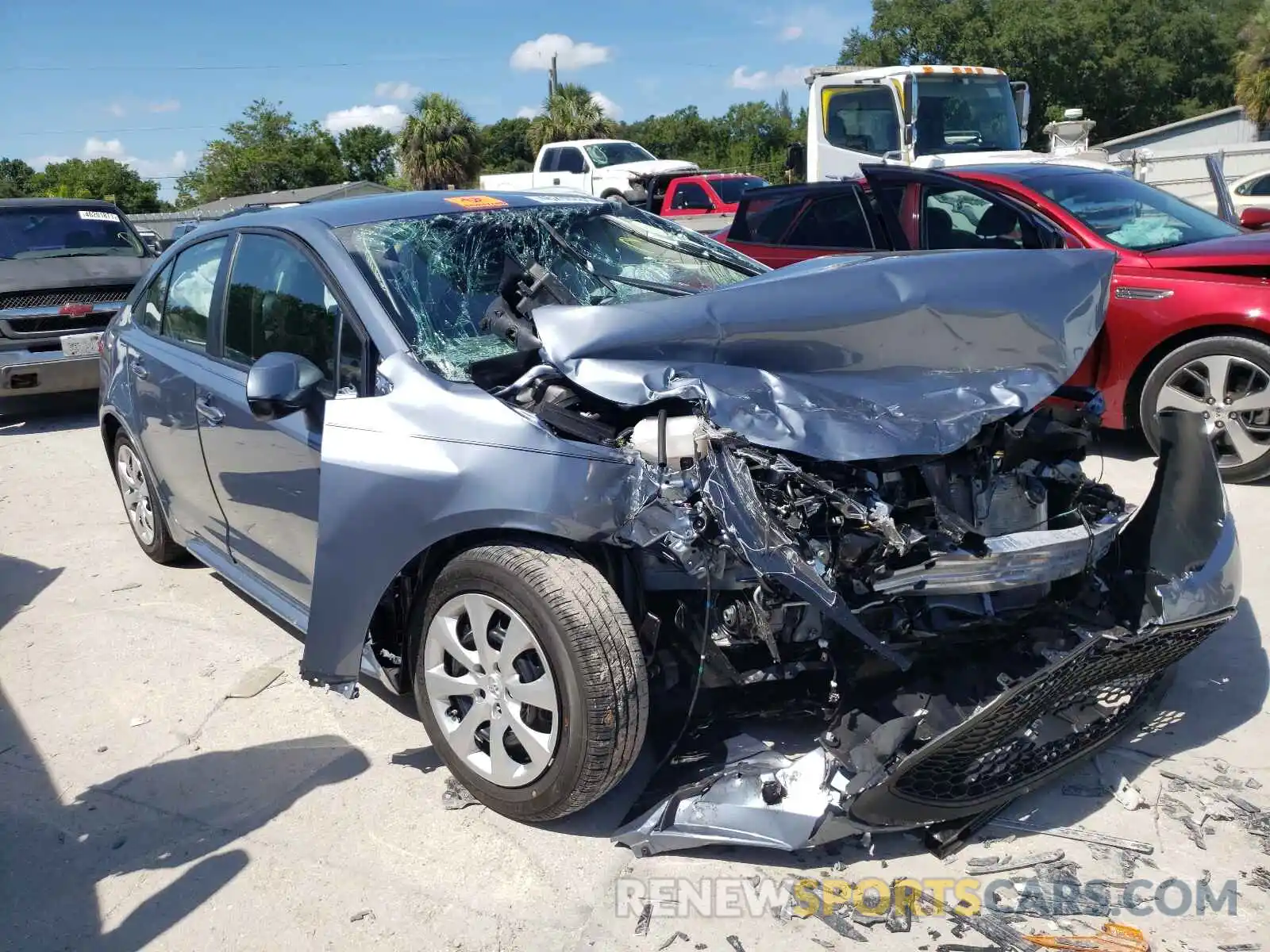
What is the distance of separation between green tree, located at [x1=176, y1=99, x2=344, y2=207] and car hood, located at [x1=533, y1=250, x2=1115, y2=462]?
60.0 m

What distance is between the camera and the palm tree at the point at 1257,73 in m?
32.3

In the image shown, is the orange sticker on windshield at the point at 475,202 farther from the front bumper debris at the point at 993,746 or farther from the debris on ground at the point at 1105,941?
the debris on ground at the point at 1105,941

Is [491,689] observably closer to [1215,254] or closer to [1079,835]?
[1079,835]

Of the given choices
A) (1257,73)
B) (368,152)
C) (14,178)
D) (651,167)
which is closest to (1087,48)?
(1257,73)

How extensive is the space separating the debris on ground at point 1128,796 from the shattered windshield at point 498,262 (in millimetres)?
2161

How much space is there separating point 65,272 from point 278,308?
21.5 ft

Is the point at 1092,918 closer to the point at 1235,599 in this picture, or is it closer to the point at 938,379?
the point at 1235,599

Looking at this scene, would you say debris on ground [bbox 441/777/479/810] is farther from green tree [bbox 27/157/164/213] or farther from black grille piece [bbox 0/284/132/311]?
green tree [bbox 27/157/164/213]

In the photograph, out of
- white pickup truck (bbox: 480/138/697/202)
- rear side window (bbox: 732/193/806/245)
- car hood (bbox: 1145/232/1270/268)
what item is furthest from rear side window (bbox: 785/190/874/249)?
white pickup truck (bbox: 480/138/697/202)

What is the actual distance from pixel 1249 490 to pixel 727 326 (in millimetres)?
3918

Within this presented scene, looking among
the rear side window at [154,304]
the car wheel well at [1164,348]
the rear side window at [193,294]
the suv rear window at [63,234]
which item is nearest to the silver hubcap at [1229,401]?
the car wheel well at [1164,348]

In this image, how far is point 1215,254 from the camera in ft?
17.9

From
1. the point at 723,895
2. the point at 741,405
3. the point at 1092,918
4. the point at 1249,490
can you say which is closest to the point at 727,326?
the point at 741,405

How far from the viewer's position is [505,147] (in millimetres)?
63125
